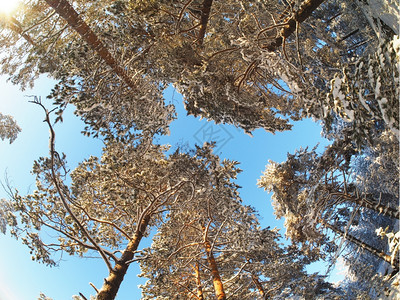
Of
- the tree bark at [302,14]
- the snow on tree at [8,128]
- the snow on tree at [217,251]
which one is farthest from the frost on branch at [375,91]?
the snow on tree at [8,128]

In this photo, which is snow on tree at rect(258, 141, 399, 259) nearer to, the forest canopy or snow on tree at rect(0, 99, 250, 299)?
the forest canopy

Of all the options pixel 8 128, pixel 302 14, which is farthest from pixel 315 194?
pixel 8 128

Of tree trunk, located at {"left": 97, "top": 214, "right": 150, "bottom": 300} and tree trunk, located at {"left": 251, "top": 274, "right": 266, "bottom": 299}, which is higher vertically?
tree trunk, located at {"left": 97, "top": 214, "right": 150, "bottom": 300}

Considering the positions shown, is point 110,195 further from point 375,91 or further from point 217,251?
point 375,91

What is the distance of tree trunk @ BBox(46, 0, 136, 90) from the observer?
5.57m

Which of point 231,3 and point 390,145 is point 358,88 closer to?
point 390,145

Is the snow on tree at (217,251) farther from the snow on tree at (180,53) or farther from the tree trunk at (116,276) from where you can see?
the snow on tree at (180,53)

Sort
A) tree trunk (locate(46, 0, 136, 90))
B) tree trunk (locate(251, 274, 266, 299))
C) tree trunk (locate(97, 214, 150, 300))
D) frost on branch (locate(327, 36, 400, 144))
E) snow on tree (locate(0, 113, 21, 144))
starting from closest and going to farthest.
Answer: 1. frost on branch (locate(327, 36, 400, 144))
2. tree trunk (locate(97, 214, 150, 300))
3. tree trunk (locate(46, 0, 136, 90))
4. tree trunk (locate(251, 274, 266, 299))
5. snow on tree (locate(0, 113, 21, 144))

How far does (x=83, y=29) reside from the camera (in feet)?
19.0

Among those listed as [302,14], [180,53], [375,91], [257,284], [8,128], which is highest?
[8,128]

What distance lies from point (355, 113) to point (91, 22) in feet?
19.6

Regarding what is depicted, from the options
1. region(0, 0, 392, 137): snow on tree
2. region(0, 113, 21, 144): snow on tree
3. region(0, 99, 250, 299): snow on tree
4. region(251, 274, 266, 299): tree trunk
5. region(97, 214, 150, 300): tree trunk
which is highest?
region(0, 113, 21, 144): snow on tree

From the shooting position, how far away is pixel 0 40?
6473 millimetres

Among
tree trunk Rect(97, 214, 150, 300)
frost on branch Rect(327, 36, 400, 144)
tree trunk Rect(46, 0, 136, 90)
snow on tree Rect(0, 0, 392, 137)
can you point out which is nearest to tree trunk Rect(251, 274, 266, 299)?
tree trunk Rect(97, 214, 150, 300)
